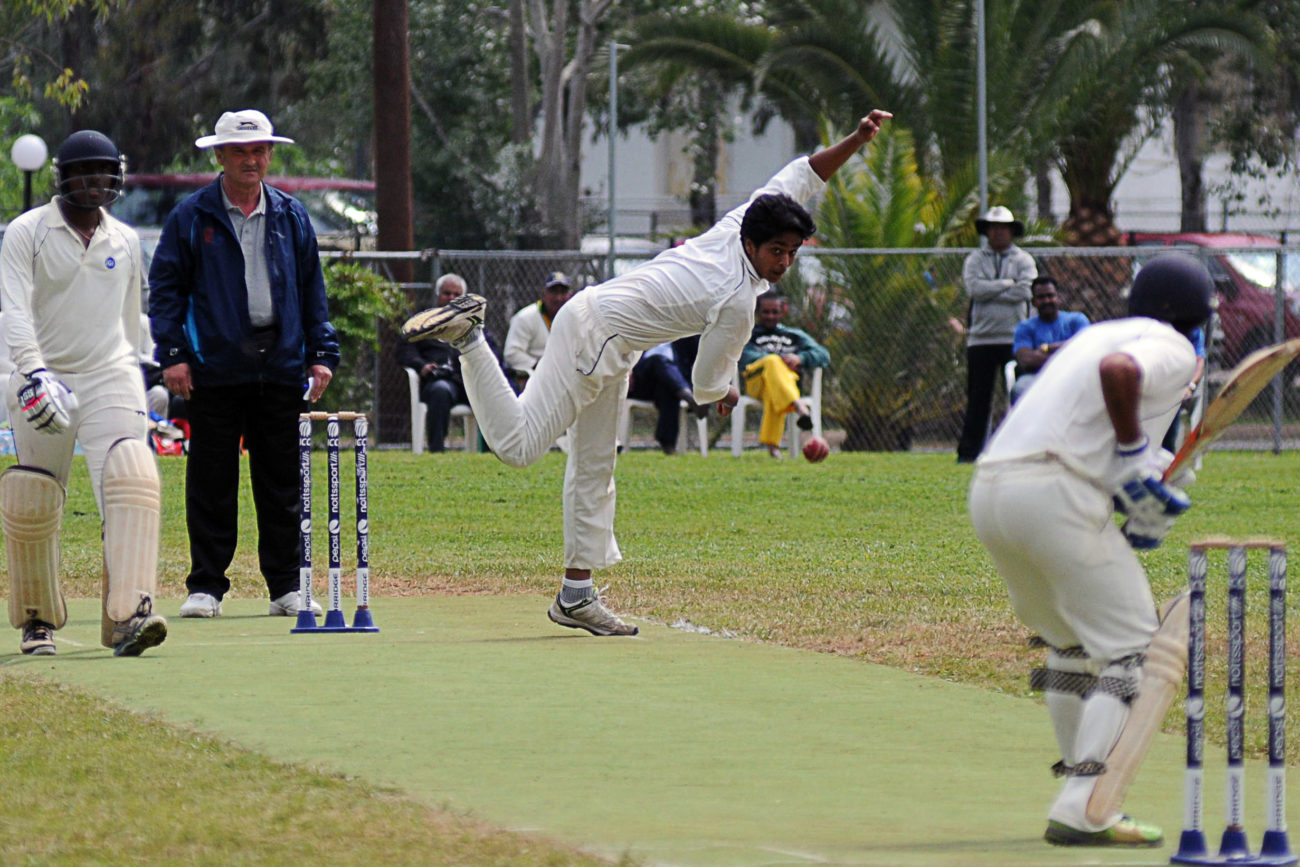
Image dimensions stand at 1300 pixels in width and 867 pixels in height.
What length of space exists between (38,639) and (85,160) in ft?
6.10

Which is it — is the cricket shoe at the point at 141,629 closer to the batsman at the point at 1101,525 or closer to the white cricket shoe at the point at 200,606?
the white cricket shoe at the point at 200,606

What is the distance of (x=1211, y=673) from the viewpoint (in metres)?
8.14

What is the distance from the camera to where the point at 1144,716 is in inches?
203

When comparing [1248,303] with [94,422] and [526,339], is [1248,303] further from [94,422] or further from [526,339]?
[94,422]

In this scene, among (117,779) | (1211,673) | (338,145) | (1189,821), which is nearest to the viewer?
(1189,821)

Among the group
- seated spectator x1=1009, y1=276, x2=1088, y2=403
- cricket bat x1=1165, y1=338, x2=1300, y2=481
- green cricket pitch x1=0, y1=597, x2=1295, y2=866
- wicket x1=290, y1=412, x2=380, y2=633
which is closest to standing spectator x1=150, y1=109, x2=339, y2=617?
wicket x1=290, y1=412, x2=380, y2=633

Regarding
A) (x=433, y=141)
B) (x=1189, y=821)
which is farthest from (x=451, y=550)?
(x=433, y=141)

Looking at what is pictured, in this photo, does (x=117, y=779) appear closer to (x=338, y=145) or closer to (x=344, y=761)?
(x=344, y=761)

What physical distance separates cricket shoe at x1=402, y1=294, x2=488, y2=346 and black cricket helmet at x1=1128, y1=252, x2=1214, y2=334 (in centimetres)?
362

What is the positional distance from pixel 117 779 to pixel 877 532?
26.3 feet

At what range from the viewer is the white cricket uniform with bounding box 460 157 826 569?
880cm

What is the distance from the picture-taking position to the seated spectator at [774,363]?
1862 cm

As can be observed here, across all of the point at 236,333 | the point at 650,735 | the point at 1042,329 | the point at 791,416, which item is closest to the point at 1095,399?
the point at 650,735

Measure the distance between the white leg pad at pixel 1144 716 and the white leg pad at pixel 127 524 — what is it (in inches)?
165
